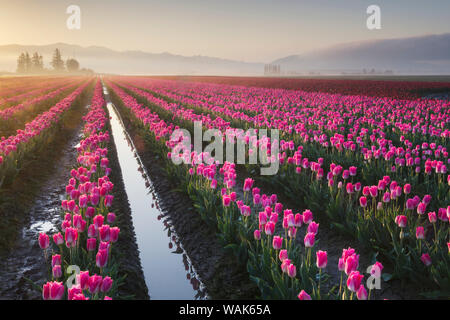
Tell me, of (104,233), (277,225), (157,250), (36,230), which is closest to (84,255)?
(104,233)

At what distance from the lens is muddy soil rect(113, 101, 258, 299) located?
3750mm

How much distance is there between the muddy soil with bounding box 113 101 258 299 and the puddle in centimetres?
9

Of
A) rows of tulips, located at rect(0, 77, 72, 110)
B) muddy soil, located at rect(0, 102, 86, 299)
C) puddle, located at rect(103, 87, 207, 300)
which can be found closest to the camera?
muddy soil, located at rect(0, 102, 86, 299)

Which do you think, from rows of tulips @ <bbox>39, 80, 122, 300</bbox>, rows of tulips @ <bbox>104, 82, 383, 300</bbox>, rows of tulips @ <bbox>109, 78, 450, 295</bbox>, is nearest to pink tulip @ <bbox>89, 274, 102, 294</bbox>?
rows of tulips @ <bbox>39, 80, 122, 300</bbox>

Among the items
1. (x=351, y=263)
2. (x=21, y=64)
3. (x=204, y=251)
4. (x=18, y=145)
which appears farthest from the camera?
(x=21, y=64)

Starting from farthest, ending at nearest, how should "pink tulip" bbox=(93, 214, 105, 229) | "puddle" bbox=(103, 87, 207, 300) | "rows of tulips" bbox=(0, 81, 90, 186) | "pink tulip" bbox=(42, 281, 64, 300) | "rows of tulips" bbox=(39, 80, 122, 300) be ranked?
"rows of tulips" bbox=(0, 81, 90, 186), "puddle" bbox=(103, 87, 207, 300), "pink tulip" bbox=(93, 214, 105, 229), "rows of tulips" bbox=(39, 80, 122, 300), "pink tulip" bbox=(42, 281, 64, 300)

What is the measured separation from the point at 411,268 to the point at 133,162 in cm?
743

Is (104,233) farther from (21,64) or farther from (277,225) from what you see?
(21,64)

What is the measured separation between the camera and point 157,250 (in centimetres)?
480

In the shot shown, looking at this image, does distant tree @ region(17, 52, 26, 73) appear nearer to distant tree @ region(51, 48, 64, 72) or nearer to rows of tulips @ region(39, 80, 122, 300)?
distant tree @ region(51, 48, 64, 72)

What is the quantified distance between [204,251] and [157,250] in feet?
2.25
